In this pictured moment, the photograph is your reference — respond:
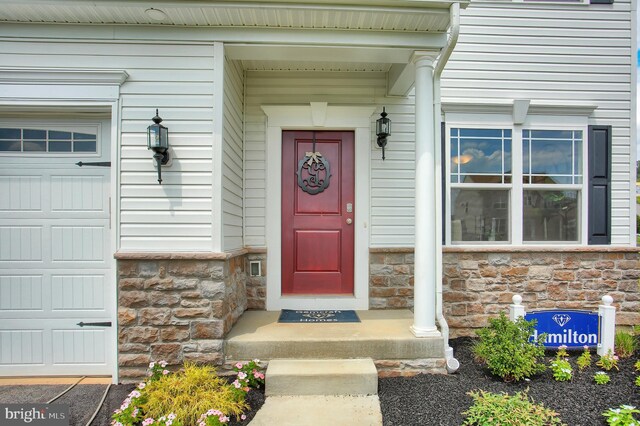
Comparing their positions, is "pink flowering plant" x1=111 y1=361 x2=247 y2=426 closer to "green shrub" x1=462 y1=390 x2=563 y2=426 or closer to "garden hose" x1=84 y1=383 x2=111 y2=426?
"garden hose" x1=84 y1=383 x2=111 y2=426

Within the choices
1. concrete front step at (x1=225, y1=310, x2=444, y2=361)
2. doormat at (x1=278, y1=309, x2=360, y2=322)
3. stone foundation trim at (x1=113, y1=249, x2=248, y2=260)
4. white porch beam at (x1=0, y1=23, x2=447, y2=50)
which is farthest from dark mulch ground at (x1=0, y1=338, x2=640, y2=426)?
white porch beam at (x1=0, y1=23, x2=447, y2=50)

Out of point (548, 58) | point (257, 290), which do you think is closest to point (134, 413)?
point (257, 290)

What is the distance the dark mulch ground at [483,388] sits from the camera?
238cm

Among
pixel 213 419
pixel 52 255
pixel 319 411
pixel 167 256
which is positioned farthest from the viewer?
pixel 52 255

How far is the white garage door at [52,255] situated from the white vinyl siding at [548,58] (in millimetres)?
3727

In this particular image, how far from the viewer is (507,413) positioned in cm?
223

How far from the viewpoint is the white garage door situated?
118 inches

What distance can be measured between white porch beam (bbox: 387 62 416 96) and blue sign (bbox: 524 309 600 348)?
2.53 metres

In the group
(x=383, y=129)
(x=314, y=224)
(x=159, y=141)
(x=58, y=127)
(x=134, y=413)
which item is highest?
(x=383, y=129)

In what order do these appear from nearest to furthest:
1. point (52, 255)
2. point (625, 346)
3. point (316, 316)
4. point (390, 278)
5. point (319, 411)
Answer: point (319, 411), point (52, 255), point (625, 346), point (316, 316), point (390, 278)

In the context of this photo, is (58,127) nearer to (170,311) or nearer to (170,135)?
(170,135)

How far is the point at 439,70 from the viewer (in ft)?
9.89

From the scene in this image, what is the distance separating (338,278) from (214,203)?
1627 mm

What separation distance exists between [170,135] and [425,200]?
2.21 m
